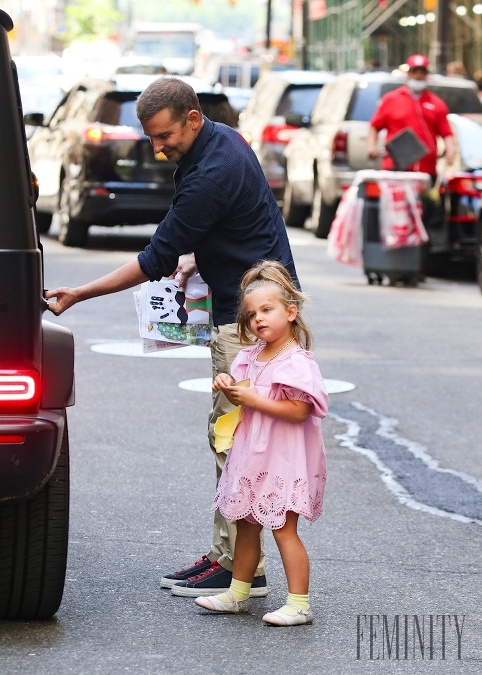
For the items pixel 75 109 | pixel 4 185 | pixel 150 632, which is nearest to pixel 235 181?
pixel 4 185

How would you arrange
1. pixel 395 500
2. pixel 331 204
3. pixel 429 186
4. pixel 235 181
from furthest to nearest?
pixel 331 204 → pixel 429 186 → pixel 395 500 → pixel 235 181

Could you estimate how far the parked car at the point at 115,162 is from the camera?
18094mm

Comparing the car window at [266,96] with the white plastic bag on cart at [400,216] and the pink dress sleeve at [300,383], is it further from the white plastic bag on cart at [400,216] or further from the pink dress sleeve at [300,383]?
the pink dress sleeve at [300,383]

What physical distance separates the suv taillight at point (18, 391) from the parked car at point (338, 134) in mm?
14800

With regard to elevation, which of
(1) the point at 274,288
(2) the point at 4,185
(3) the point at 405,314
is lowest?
(3) the point at 405,314

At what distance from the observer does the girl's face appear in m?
5.40

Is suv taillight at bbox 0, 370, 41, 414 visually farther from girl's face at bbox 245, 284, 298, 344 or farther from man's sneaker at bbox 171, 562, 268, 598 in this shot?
man's sneaker at bbox 171, 562, 268, 598

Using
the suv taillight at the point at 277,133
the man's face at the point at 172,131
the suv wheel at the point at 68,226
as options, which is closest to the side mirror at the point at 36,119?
the suv wheel at the point at 68,226

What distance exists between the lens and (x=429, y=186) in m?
16.6

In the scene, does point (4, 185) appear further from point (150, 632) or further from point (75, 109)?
point (75, 109)

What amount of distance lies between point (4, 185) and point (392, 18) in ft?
184

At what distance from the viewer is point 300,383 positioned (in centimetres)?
536

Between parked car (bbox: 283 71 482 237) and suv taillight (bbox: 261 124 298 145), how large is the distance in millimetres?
1089

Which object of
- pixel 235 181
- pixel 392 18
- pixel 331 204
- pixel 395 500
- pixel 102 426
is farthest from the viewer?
pixel 392 18
